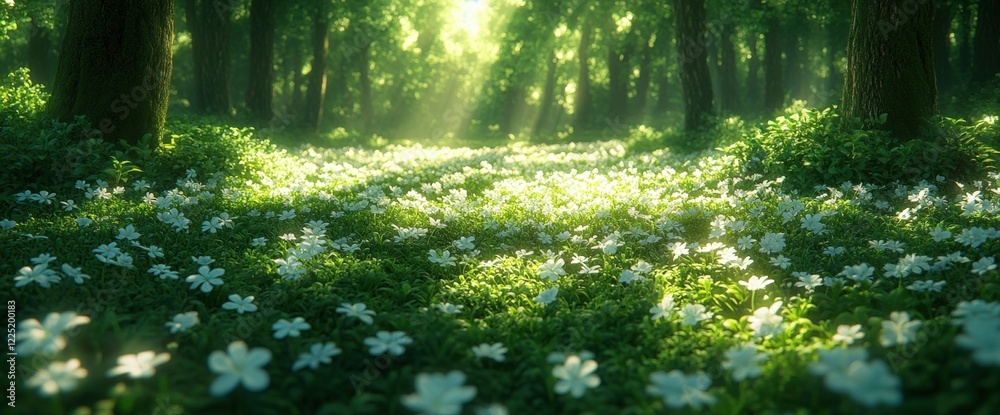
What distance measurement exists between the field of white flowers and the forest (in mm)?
20

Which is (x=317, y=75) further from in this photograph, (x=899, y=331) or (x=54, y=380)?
(x=899, y=331)

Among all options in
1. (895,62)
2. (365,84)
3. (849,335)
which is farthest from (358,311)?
(365,84)

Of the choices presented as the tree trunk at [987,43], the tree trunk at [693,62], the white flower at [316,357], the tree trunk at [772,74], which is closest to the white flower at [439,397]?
the white flower at [316,357]

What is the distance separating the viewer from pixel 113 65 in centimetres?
701

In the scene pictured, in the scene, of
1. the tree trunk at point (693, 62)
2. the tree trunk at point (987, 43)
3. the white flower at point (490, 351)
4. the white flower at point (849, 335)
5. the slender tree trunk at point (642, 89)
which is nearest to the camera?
the white flower at point (849, 335)

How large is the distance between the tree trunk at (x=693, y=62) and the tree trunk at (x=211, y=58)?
12.1 m

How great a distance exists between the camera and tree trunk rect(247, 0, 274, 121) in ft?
56.2

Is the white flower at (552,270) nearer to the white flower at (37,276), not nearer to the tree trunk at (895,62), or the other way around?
the white flower at (37,276)

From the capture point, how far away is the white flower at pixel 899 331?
7.84 ft

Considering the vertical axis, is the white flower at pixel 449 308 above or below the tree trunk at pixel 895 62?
below

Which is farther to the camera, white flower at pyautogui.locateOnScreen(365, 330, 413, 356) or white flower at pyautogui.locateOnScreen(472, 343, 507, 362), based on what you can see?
white flower at pyautogui.locateOnScreen(472, 343, 507, 362)

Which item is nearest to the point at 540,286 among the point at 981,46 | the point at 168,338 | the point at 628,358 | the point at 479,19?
the point at 628,358

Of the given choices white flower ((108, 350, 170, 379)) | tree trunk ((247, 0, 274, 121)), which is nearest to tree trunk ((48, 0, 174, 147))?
white flower ((108, 350, 170, 379))

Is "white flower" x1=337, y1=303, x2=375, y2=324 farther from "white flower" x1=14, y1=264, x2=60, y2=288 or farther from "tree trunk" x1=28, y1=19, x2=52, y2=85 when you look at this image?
"tree trunk" x1=28, y1=19, x2=52, y2=85
